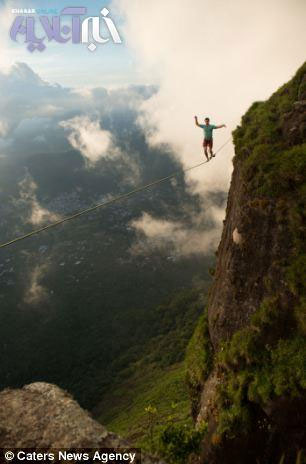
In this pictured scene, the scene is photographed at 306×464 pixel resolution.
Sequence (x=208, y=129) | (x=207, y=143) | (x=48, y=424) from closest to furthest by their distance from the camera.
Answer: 1. (x=48, y=424)
2. (x=208, y=129)
3. (x=207, y=143)

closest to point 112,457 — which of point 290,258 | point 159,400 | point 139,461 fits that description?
point 139,461

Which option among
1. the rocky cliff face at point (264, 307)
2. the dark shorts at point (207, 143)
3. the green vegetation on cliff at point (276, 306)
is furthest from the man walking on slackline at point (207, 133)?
the green vegetation on cliff at point (276, 306)

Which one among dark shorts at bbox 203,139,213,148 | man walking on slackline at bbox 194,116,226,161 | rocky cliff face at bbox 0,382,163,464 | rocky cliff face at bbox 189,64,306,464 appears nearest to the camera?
rocky cliff face at bbox 0,382,163,464

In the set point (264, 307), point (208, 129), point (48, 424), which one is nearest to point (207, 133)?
point (208, 129)

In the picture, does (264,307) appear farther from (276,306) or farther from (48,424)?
(48,424)

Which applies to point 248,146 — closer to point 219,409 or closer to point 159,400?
point 219,409

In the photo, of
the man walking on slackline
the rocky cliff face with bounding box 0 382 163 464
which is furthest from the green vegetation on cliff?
the rocky cliff face with bounding box 0 382 163 464

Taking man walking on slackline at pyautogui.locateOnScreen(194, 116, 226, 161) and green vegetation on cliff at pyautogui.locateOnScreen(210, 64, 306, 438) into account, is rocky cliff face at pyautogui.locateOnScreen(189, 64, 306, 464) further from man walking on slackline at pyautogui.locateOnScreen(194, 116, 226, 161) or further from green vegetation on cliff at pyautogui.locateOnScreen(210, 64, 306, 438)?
man walking on slackline at pyautogui.locateOnScreen(194, 116, 226, 161)
